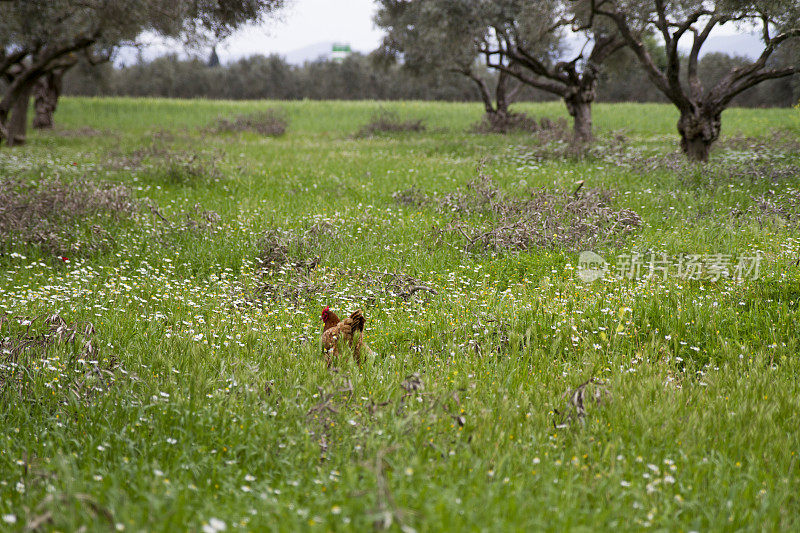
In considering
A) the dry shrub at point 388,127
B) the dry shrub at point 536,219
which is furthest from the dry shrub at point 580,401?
the dry shrub at point 388,127

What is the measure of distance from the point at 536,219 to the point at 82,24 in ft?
58.4

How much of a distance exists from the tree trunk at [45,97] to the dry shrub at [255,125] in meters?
8.13

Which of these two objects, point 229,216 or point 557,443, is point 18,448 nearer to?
point 557,443

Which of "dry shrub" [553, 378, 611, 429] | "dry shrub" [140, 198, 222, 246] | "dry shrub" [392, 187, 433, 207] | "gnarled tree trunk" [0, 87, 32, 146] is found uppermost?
"gnarled tree trunk" [0, 87, 32, 146]

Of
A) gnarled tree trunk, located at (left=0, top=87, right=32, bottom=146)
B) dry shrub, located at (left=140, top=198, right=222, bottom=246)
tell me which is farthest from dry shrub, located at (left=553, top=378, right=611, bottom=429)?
gnarled tree trunk, located at (left=0, top=87, right=32, bottom=146)

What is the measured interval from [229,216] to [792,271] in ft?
27.0

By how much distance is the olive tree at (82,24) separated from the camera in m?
15.2

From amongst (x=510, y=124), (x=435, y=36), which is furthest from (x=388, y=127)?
(x=435, y=36)

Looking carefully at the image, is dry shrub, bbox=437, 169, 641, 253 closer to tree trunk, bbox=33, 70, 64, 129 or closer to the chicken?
the chicken

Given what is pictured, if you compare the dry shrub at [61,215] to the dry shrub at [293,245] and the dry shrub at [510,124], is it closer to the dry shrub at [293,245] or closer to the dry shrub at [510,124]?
the dry shrub at [293,245]

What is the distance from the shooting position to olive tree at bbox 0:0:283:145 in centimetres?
1520

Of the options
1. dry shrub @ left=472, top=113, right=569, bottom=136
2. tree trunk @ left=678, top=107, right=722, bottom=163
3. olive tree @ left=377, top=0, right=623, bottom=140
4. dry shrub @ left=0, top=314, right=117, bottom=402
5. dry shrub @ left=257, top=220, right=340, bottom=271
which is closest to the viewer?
dry shrub @ left=0, top=314, right=117, bottom=402

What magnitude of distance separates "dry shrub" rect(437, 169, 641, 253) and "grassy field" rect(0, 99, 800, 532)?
0.05 meters

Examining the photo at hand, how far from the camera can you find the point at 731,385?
4375mm
